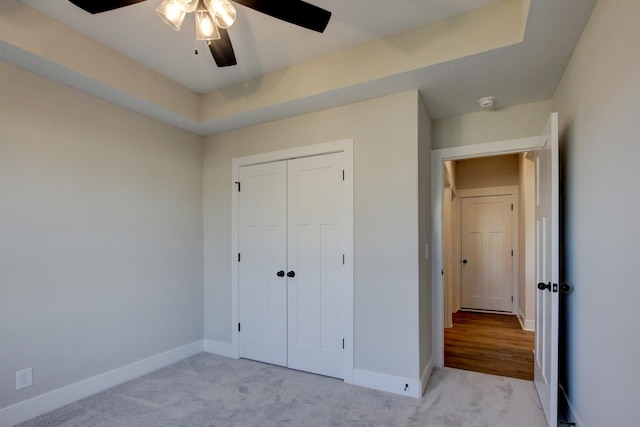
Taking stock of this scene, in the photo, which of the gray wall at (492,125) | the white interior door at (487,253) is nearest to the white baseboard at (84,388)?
the gray wall at (492,125)

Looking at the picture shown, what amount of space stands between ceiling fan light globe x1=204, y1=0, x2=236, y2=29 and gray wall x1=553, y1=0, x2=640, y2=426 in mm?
1763

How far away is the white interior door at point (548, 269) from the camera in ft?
6.68

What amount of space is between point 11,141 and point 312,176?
2203 mm

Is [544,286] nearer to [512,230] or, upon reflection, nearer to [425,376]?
[425,376]

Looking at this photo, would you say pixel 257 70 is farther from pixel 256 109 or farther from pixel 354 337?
pixel 354 337

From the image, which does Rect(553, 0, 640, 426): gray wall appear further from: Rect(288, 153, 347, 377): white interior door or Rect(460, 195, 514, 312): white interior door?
Rect(460, 195, 514, 312): white interior door

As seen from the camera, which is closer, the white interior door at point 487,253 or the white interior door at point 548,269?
the white interior door at point 548,269

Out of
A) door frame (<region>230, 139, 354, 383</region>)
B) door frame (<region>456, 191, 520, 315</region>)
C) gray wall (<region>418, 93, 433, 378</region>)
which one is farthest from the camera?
door frame (<region>456, 191, 520, 315</region>)

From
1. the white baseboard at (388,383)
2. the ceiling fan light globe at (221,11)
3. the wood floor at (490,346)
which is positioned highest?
the ceiling fan light globe at (221,11)

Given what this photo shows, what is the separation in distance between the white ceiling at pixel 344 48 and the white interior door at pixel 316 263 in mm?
637

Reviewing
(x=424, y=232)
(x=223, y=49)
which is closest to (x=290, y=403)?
(x=424, y=232)

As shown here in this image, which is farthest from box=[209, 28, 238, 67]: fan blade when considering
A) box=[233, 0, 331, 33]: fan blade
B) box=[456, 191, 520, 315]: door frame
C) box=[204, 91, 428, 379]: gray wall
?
box=[456, 191, 520, 315]: door frame

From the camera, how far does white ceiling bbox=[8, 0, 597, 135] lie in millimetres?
2010

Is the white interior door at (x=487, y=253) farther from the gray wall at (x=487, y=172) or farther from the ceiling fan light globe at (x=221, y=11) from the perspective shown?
the ceiling fan light globe at (x=221, y=11)
